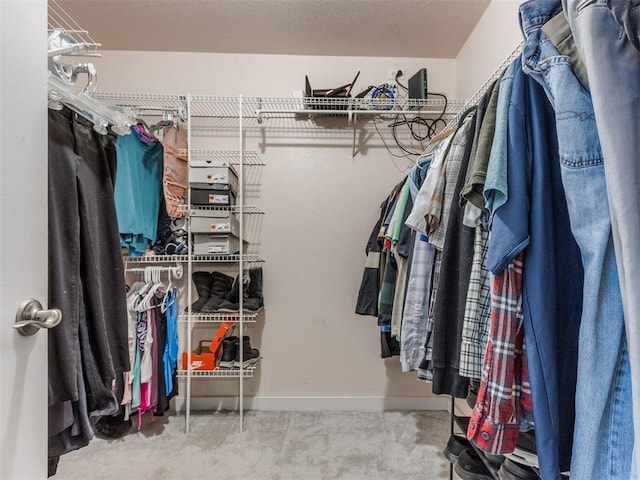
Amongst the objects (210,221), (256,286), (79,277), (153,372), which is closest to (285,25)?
(210,221)

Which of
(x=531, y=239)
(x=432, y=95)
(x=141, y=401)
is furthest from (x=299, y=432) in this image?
(x=432, y=95)

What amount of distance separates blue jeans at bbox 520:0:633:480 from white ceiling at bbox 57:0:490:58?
5.54ft

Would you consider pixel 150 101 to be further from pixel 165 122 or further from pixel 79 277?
pixel 79 277

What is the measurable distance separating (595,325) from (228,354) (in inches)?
74.1

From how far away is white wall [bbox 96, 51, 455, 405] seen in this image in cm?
217

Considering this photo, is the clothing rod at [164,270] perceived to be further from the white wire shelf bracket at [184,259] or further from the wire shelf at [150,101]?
the wire shelf at [150,101]

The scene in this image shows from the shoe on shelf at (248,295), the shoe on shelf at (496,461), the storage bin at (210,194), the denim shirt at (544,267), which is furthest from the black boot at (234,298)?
the denim shirt at (544,267)

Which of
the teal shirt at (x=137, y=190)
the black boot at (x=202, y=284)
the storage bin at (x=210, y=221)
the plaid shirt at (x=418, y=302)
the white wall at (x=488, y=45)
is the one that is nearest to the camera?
the plaid shirt at (x=418, y=302)

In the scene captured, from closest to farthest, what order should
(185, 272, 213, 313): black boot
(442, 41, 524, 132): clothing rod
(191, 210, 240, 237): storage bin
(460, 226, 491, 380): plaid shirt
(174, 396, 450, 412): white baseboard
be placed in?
(460, 226, 491, 380): plaid shirt → (442, 41, 524, 132): clothing rod → (191, 210, 240, 237): storage bin → (185, 272, 213, 313): black boot → (174, 396, 450, 412): white baseboard

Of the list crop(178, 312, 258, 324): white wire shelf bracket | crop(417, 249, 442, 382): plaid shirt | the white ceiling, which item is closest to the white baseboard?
crop(178, 312, 258, 324): white wire shelf bracket

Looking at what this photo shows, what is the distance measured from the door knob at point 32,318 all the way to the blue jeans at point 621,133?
975 millimetres

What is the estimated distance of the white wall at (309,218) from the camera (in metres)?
2.17

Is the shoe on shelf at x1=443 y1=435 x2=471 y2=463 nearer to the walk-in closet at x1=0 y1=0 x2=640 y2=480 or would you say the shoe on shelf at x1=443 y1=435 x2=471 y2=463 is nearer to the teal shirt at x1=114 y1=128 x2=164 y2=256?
the walk-in closet at x1=0 y1=0 x2=640 y2=480

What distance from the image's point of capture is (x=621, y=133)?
458mm
